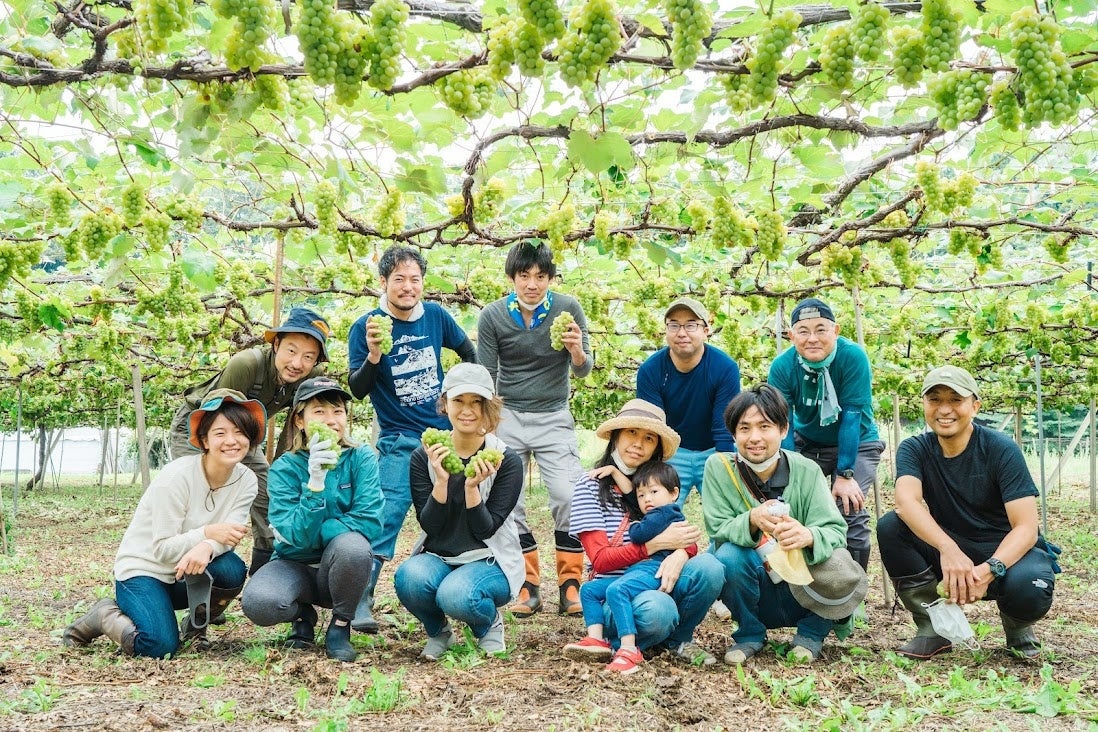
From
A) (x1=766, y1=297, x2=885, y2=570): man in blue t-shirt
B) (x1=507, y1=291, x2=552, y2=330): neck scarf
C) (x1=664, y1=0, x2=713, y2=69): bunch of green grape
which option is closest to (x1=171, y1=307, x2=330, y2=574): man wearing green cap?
(x1=507, y1=291, x2=552, y2=330): neck scarf

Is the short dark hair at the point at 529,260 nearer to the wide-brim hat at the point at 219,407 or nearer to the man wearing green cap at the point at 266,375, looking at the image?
the man wearing green cap at the point at 266,375

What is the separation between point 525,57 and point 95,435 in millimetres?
41279

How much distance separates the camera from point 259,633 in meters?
4.06

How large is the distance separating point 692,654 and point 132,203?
3598 millimetres

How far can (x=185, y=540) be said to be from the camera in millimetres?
3611

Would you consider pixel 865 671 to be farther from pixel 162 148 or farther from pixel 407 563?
pixel 162 148

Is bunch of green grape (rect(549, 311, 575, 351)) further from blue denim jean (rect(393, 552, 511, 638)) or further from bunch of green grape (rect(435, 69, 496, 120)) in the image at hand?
bunch of green grape (rect(435, 69, 496, 120))

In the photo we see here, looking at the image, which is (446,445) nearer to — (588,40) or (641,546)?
(641,546)

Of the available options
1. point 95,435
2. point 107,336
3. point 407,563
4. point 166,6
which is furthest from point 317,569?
point 95,435

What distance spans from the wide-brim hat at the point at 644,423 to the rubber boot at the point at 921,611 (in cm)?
122

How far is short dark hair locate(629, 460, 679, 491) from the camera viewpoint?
12.1ft

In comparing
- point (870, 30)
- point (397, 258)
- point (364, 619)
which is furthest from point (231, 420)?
point (870, 30)

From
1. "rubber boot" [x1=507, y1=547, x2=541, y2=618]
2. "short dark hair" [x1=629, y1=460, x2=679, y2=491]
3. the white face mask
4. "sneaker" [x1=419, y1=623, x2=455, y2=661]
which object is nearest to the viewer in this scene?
"sneaker" [x1=419, y1=623, x2=455, y2=661]

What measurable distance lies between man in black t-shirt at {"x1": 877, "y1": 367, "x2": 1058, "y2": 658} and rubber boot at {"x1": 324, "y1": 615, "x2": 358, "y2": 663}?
2.42m
